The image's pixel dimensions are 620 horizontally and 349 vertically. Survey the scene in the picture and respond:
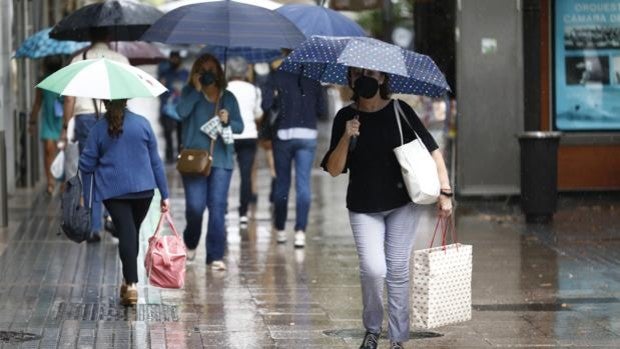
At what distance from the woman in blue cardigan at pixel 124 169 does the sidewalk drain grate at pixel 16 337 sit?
4.06 feet

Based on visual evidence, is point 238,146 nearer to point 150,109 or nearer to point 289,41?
point 289,41

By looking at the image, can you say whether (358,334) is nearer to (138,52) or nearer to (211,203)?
(211,203)

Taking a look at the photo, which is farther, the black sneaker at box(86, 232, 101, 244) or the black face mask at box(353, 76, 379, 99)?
the black sneaker at box(86, 232, 101, 244)

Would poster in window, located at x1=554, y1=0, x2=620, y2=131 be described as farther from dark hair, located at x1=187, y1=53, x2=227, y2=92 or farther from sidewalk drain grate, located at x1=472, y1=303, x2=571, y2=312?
sidewalk drain grate, located at x1=472, y1=303, x2=571, y2=312

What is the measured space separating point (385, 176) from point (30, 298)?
361cm

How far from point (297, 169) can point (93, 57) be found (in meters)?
2.21

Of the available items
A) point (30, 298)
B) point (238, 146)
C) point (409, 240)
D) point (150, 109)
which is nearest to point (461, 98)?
point (238, 146)

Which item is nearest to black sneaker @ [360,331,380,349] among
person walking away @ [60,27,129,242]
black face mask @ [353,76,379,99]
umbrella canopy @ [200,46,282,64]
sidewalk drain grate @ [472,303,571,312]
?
black face mask @ [353,76,379,99]

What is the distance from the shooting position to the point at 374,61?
26.0 ft

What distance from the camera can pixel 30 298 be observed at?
10742 millimetres

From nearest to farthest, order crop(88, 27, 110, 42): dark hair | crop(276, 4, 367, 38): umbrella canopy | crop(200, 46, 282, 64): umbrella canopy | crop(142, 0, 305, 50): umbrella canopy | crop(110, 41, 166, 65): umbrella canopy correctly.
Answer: crop(142, 0, 305, 50): umbrella canopy < crop(276, 4, 367, 38): umbrella canopy < crop(88, 27, 110, 42): dark hair < crop(200, 46, 282, 64): umbrella canopy < crop(110, 41, 166, 65): umbrella canopy

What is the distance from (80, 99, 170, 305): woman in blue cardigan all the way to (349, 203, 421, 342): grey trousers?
2.45 m

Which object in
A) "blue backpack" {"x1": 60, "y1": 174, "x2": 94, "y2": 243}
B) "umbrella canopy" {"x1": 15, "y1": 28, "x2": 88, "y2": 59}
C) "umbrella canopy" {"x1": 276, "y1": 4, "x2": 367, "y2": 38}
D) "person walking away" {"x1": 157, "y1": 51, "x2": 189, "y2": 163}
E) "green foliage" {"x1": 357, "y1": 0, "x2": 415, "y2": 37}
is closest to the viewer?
"blue backpack" {"x1": 60, "y1": 174, "x2": 94, "y2": 243}

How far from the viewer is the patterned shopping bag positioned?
8172 mm
